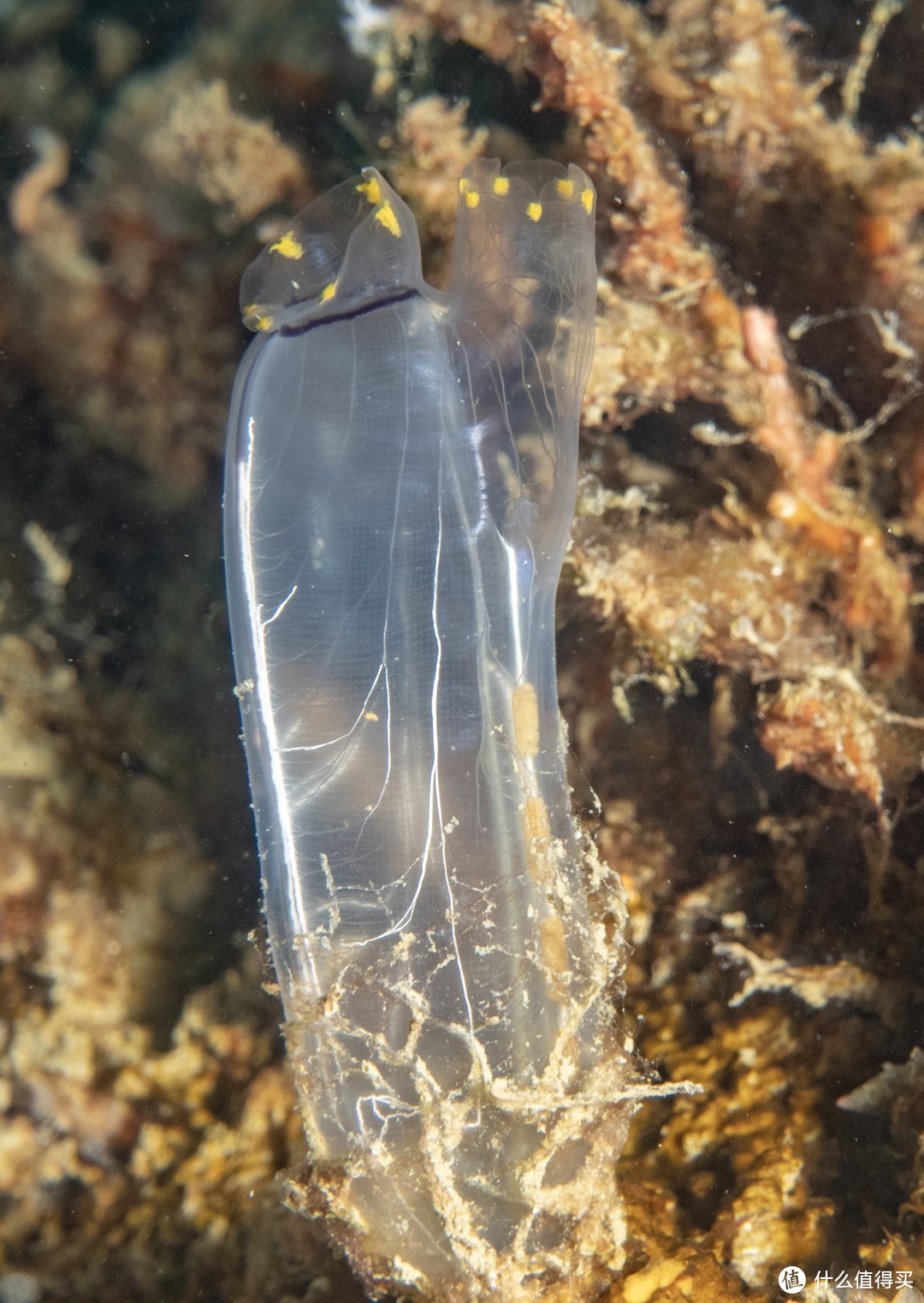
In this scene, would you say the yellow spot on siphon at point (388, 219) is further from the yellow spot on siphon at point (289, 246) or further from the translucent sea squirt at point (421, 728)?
the yellow spot on siphon at point (289, 246)

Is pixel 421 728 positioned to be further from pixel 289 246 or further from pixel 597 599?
pixel 289 246

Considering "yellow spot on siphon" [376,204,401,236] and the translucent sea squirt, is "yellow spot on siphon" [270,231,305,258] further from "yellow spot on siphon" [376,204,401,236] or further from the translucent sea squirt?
"yellow spot on siphon" [376,204,401,236]

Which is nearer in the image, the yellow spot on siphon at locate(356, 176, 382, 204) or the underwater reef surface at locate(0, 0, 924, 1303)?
the yellow spot on siphon at locate(356, 176, 382, 204)

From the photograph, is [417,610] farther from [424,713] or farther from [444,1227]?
[444,1227]

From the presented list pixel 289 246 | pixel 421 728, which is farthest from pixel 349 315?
pixel 421 728

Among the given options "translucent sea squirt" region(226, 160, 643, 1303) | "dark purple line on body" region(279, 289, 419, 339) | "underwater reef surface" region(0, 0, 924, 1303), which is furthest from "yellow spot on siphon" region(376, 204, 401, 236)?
"underwater reef surface" region(0, 0, 924, 1303)
